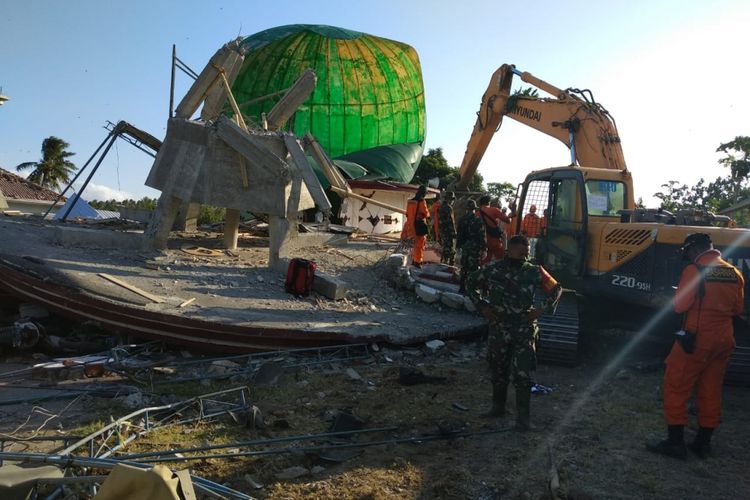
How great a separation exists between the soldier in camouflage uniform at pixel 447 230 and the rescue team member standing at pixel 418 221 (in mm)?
335

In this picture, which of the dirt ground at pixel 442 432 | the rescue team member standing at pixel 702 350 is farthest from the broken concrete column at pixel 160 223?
the rescue team member standing at pixel 702 350

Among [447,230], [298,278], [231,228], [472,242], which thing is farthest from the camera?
[231,228]

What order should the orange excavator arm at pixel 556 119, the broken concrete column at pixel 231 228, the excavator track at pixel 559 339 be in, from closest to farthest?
1. the excavator track at pixel 559 339
2. the orange excavator arm at pixel 556 119
3. the broken concrete column at pixel 231 228

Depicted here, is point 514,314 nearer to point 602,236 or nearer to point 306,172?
point 602,236

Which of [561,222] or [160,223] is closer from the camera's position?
[561,222]

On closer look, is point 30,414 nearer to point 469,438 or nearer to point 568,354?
point 469,438

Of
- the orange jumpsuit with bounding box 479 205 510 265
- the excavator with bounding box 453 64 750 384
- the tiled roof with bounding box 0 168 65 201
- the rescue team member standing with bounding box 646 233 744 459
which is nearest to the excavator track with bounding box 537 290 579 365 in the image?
the excavator with bounding box 453 64 750 384

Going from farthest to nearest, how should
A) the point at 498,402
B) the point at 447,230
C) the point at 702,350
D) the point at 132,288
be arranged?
1. the point at 447,230
2. the point at 132,288
3. the point at 498,402
4. the point at 702,350

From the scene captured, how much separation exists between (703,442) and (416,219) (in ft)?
25.0

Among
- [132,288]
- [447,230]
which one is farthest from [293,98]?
[132,288]

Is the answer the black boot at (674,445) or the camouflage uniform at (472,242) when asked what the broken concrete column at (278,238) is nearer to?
the camouflage uniform at (472,242)

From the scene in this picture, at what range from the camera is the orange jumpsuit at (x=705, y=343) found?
16.7 feet

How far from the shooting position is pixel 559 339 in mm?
7969

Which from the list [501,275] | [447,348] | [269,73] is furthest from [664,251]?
[269,73]
